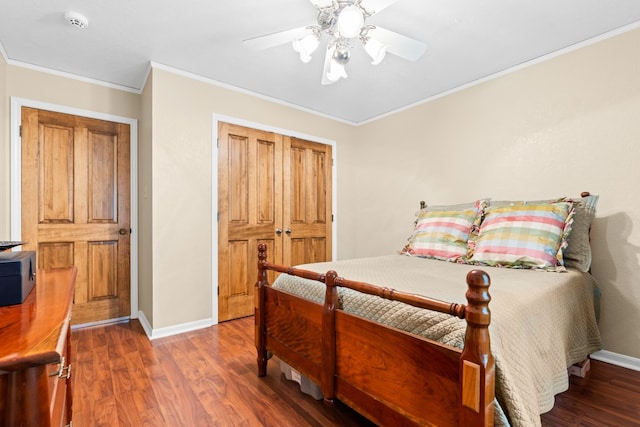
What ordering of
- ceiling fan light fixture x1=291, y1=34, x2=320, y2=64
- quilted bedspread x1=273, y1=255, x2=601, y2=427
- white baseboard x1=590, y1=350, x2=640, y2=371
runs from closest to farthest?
quilted bedspread x1=273, y1=255, x2=601, y2=427
ceiling fan light fixture x1=291, y1=34, x2=320, y2=64
white baseboard x1=590, y1=350, x2=640, y2=371

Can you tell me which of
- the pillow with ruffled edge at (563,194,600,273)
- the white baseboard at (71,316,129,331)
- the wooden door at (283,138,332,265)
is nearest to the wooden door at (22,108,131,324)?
the white baseboard at (71,316,129,331)

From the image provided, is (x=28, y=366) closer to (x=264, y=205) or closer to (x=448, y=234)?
(x=448, y=234)

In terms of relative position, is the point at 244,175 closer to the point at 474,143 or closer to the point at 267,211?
the point at 267,211

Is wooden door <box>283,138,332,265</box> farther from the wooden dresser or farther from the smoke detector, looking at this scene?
the wooden dresser

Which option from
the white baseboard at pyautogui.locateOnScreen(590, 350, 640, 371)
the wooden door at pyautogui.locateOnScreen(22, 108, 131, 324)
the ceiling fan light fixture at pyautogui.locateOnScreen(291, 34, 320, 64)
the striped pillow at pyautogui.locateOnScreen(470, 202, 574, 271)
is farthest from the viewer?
the wooden door at pyautogui.locateOnScreen(22, 108, 131, 324)

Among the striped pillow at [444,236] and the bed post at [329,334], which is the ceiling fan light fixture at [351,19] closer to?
the bed post at [329,334]

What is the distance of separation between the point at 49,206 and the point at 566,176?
14.3ft

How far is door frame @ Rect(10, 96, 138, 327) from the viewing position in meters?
2.59

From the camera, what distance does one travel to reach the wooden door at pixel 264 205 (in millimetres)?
3115

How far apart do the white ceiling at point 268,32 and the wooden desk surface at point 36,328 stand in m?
1.84

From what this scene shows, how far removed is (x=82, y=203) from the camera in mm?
2916

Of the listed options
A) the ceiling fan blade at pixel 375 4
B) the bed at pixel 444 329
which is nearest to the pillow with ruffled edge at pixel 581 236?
the bed at pixel 444 329

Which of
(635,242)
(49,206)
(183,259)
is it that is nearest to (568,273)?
(635,242)

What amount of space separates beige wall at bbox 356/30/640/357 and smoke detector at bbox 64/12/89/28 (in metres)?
3.02
